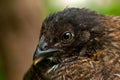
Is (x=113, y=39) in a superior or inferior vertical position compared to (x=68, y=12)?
inferior

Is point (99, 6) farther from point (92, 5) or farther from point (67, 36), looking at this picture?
point (67, 36)

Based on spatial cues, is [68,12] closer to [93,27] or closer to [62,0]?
[93,27]

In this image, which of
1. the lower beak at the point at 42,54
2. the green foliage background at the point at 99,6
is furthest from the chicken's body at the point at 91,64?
the green foliage background at the point at 99,6

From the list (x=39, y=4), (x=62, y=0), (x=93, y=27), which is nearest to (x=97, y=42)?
(x=93, y=27)

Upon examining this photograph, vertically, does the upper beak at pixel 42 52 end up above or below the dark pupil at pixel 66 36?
below

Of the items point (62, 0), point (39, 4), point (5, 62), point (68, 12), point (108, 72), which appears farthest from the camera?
point (62, 0)

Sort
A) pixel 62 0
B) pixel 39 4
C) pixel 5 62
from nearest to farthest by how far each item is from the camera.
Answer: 1. pixel 39 4
2. pixel 5 62
3. pixel 62 0

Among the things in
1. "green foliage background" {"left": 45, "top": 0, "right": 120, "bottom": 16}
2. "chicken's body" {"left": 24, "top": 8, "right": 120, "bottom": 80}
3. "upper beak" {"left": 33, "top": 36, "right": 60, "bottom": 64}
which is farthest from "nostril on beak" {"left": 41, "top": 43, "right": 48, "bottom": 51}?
"green foliage background" {"left": 45, "top": 0, "right": 120, "bottom": 16}

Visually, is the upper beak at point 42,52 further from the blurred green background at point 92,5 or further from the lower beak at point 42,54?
the blurred green background at point 92,5
